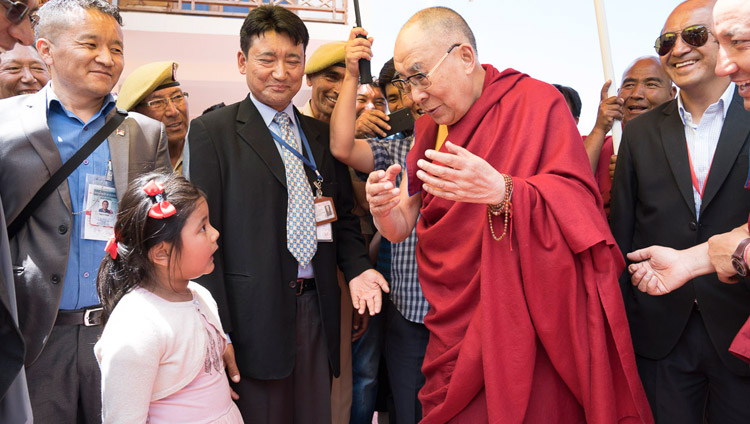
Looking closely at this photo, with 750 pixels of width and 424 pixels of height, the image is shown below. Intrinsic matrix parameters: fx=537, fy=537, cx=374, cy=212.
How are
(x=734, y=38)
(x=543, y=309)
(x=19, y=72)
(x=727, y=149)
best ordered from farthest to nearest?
(x=19, y=72), (x=727, y=149), (x=543, y=309), (x=734, y=38)

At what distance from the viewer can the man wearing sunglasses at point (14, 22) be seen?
1.25 meters

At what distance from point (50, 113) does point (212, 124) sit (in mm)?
516

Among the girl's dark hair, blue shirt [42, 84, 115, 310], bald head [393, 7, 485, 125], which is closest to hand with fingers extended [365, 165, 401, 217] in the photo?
bald head [393, 7, 485, 125]

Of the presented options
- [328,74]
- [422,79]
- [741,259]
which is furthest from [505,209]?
[328,74]

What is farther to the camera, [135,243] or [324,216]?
[324,216]

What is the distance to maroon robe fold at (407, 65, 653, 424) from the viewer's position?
146 cm

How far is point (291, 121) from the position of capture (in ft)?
7.19

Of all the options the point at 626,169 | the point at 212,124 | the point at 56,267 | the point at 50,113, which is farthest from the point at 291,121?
the point at 626,169

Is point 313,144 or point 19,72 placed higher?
point 19,72

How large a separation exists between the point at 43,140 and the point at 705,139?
2267 mm

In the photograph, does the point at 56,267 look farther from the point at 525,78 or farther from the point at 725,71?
the point at 725,71

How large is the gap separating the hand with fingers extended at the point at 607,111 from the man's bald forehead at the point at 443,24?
84cm

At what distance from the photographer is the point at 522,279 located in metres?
1.53

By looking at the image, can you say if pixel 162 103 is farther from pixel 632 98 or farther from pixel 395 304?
pixel 632 98
